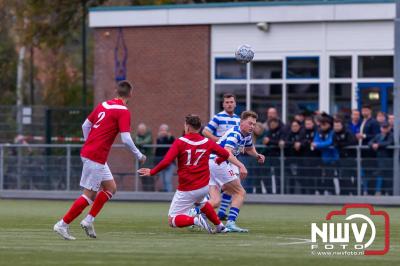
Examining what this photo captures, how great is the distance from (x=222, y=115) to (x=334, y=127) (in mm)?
7248

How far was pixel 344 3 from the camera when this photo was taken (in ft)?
104

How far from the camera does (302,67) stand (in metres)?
32.7

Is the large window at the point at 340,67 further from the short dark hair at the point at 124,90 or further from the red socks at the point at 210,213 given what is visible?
the short dark hair at the point at 124,90

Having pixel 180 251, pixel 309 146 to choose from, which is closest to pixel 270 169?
pixel 309 146

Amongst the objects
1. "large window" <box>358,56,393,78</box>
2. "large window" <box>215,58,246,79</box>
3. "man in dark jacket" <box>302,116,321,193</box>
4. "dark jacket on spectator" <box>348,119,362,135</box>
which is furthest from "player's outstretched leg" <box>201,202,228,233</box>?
"large window" <box>215,58,246,79</box>

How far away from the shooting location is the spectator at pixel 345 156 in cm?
2592

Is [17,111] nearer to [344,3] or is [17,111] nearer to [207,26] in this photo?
[207,26]

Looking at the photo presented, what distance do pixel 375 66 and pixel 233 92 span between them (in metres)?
4.22

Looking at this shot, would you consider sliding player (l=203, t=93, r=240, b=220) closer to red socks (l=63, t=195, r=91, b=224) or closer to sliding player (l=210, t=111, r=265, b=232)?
sliding player (l=210, t=111, r=265, b=232)

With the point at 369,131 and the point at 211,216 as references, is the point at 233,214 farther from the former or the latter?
the point at 369,131

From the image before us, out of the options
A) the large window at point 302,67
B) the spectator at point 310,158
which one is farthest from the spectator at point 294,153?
the large window at point 302,67

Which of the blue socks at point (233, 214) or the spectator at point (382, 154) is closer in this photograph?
the blue socks at point (233, 214)

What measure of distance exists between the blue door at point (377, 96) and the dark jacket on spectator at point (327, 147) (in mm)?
5451

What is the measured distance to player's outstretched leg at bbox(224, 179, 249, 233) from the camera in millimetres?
16469
